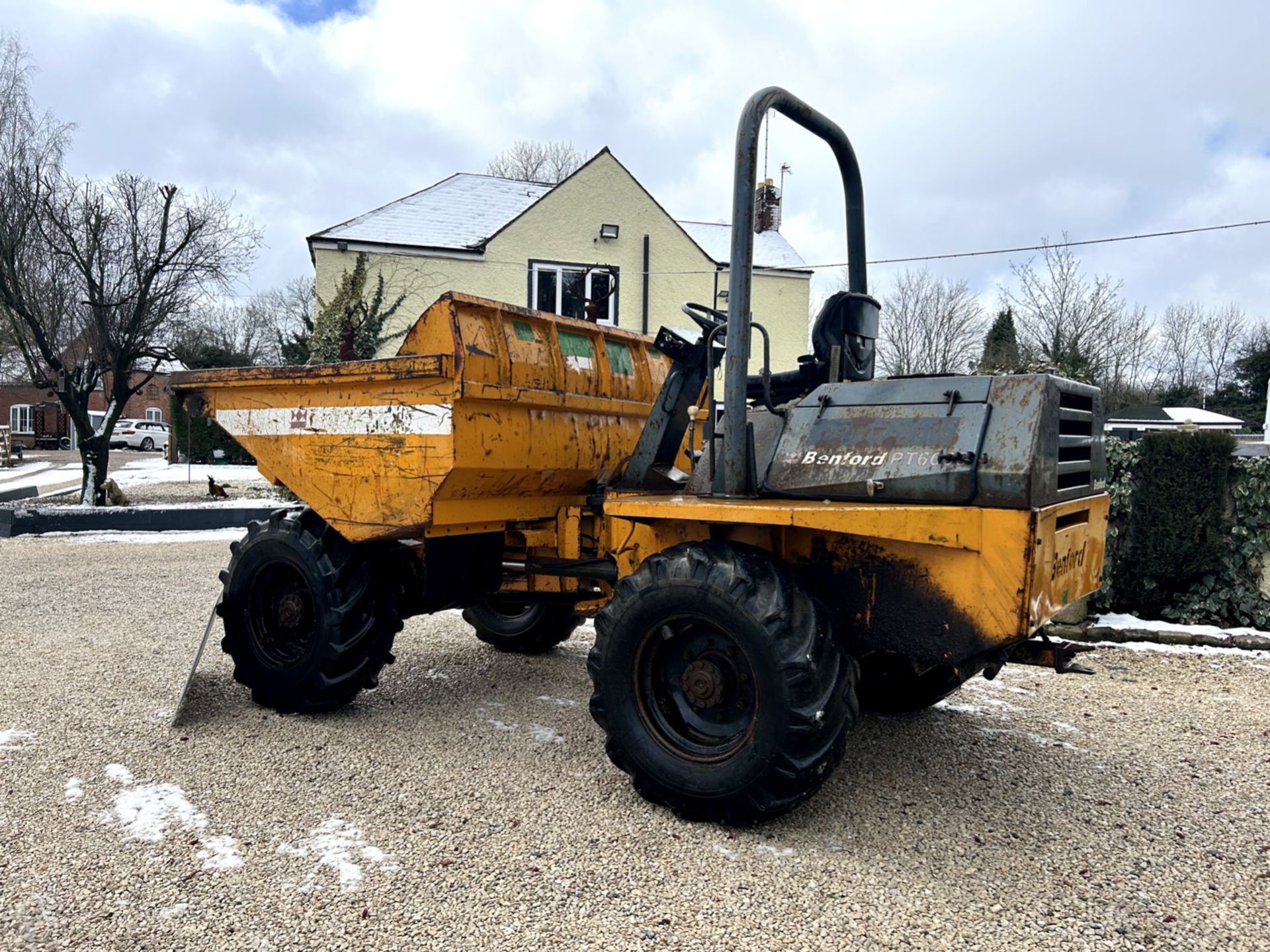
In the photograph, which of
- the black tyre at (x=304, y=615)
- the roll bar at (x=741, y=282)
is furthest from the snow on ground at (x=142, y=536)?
the roll bar at (x=741, y=282)

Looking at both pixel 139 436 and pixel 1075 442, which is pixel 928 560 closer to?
Result: pixel 1075 442

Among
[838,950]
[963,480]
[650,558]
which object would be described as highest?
[963,480]

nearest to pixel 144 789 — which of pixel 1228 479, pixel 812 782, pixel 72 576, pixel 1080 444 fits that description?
pixel 812 782

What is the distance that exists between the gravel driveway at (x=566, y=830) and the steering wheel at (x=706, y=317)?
199 centimetres

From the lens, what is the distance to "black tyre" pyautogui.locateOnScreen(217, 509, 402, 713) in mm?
4367

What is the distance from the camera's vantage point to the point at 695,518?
3.32 meters

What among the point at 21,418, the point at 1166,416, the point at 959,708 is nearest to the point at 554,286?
the point at 959,708

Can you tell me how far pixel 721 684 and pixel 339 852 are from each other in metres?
1.47

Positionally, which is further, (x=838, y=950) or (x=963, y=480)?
(x=963, y=480)

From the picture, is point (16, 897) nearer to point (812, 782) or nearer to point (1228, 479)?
point (812, 782)

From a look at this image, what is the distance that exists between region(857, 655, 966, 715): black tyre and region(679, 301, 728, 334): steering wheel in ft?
5.57

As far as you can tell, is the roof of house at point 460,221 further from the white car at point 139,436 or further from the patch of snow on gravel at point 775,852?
the white car at point 139,436

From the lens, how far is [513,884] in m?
2.90

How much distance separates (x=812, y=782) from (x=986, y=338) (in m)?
25.5
